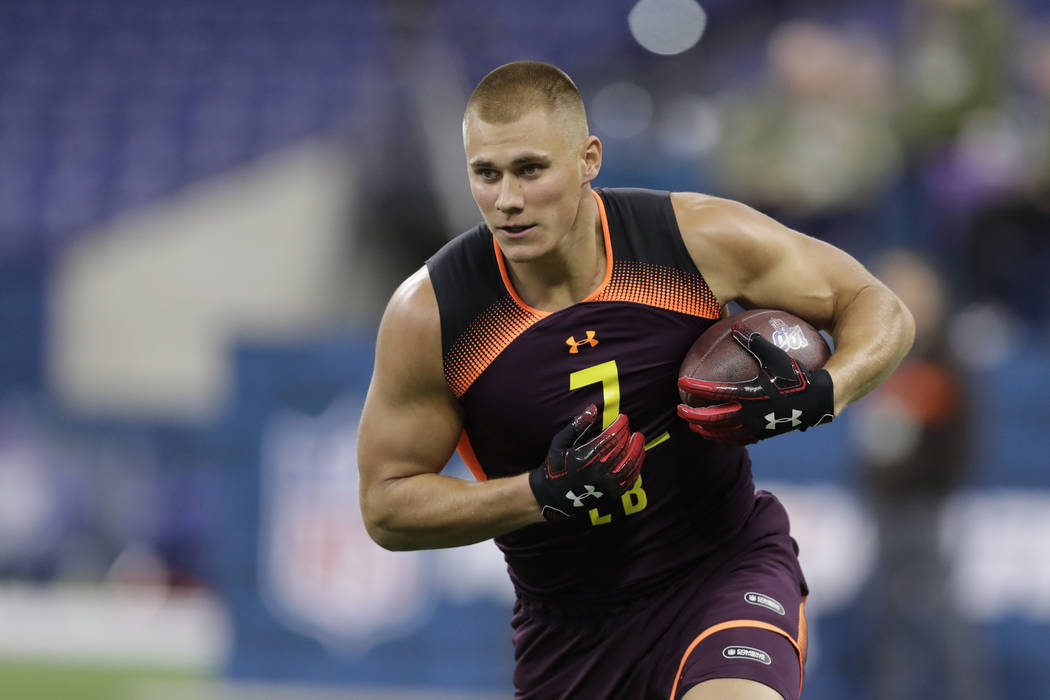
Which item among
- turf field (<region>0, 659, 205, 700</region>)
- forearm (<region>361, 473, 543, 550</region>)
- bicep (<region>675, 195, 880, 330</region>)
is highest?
bicep (<region>675, 195, 880, 330</region>)

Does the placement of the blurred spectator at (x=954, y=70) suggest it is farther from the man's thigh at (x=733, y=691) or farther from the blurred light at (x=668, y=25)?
the man's thigh at (x=733, y=691)

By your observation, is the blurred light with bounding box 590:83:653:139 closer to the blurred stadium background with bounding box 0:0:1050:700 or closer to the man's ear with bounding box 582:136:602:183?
the blurred stadium background with bounding box 0:0:1050:700

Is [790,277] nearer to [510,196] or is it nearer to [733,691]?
[510,196]

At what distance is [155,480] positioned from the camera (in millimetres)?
10477

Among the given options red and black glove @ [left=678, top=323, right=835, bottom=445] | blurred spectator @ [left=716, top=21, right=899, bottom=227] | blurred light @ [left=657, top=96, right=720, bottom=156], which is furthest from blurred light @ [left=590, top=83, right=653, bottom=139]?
red and black glove @ [left=678, top=323, right=835, bottom=445]

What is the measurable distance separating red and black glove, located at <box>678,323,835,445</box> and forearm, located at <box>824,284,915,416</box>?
118 millimetres

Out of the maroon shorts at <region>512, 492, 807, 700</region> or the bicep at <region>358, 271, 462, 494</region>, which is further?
the bicep at <region>358, 271, 462, 494</region>

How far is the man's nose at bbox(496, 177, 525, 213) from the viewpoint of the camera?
379cm

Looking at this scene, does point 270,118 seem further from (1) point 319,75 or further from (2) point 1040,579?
(2) point 1040,579

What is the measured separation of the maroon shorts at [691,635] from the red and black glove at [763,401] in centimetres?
49

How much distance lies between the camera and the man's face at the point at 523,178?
3.80 metres

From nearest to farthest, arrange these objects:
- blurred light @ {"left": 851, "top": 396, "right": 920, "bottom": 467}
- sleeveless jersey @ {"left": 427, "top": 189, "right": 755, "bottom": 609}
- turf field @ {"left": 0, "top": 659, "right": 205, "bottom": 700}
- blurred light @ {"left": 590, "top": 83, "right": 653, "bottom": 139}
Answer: sleeveless jersey @ {"left": 427, "top": 189, "right": 755, "bottom": 609}, blurred light @ {"left": 851, "top": 396, "right": 920, "bottom": 467}, turf field @ {"left": 0, "top": 659, "right": 205, "bottom": 700}, blurred light @ {"left": 590, "top": 83, "right": 653, "bottom": 139}

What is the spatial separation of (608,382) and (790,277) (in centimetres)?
57

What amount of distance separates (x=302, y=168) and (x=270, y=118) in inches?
53.5
